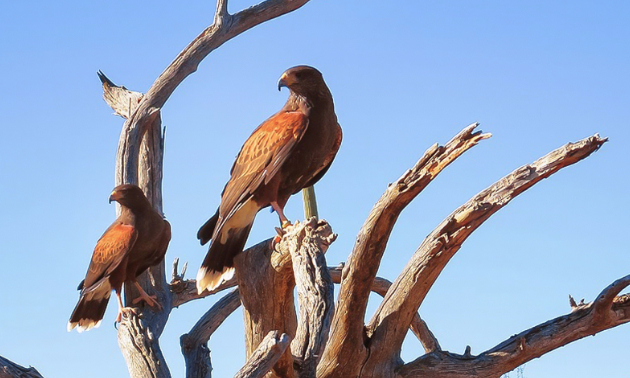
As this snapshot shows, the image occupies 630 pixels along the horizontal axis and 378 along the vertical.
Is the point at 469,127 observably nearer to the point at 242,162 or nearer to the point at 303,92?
the point at 303,92

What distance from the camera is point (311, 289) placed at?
4820 millimetres

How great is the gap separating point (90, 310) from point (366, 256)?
240 cm

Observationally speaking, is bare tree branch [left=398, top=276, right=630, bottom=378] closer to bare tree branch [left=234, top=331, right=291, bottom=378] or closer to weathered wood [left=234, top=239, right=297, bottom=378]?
weathered wood [left=234, top=239, right=297, bottom=378]

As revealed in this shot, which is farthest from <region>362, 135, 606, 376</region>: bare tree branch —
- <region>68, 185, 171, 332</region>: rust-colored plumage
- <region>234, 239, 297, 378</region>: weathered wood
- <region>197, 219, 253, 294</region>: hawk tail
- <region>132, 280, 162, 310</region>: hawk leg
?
<region>132, 280, 162, 310</region>: hawk leg

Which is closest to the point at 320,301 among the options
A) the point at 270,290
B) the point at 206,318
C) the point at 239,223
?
the point at 270,290

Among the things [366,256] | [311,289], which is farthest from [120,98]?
[311,289]

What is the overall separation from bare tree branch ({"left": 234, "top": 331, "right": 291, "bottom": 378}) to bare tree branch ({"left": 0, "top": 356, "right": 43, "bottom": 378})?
6.78 ft

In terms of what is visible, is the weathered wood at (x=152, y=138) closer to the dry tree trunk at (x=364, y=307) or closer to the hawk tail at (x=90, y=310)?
the dry tree trunk at (x=364, y=307)

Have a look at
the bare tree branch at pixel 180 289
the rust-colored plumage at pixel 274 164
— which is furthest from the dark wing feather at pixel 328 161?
the bare tree branch at pixel 180 289

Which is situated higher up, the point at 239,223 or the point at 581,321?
the point at 239,223

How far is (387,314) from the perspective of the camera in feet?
18.9

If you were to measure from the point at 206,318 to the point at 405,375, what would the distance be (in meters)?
2.08

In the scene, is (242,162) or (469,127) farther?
(242,162)

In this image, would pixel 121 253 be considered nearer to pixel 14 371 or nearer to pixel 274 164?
pixel 14 371
